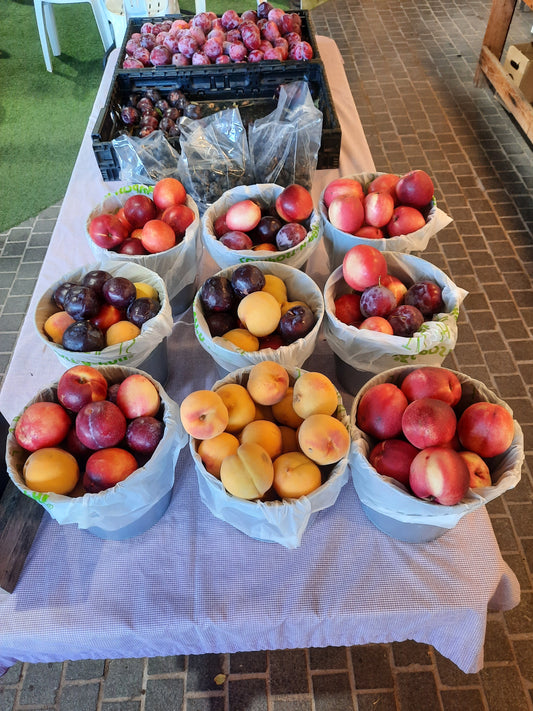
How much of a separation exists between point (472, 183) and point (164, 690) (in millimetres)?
2960

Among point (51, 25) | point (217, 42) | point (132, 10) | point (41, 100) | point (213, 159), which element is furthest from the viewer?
point (51, 25)

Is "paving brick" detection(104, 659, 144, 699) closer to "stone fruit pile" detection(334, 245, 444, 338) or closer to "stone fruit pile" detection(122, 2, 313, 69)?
"stone fruit pile" detection(334, 245, 444, 338)

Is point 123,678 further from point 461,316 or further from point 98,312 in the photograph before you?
point 461,316

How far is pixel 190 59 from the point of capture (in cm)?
193

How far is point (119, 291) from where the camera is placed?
3.38 ft

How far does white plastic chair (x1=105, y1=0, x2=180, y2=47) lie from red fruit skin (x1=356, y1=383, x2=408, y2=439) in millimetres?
2683

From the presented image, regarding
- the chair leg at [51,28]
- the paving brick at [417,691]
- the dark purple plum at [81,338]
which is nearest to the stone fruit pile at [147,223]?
the dark purple plum at [81,338]

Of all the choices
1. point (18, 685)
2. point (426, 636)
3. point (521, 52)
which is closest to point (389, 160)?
point (521, 52)

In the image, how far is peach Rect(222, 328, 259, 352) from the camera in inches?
39.8

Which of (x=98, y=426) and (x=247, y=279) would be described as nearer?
(x=98, y=426)

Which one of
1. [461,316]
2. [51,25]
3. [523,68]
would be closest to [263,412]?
[461,316]

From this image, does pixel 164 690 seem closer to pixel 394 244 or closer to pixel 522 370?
pixel 394 244

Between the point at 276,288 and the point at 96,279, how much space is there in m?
0.40

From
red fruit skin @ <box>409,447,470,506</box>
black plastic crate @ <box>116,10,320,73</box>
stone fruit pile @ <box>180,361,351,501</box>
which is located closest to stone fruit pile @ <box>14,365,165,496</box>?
stone fruit pile @ <box>180,361,351,501</box>
